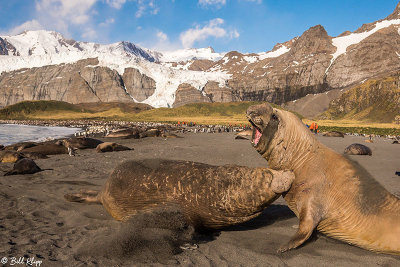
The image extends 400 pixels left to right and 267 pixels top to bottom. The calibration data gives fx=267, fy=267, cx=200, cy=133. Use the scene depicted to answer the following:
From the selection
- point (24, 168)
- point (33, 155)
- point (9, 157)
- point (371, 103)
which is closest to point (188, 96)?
point (371, 103)

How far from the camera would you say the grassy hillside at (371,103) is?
72.1m

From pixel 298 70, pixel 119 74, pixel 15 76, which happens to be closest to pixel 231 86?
pixel 298 70

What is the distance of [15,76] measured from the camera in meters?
156

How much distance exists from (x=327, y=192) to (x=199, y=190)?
2.00 meters

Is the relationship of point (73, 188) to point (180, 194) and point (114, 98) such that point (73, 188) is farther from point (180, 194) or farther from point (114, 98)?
point (114, 98)

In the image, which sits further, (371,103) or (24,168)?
(371,103)

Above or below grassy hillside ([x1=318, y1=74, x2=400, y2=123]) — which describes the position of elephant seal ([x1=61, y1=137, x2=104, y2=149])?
below

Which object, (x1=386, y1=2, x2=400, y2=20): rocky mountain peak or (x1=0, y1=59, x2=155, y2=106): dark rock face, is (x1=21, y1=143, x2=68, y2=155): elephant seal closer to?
(x1=0, y1=59, x2=155, y2=106): dark rock face

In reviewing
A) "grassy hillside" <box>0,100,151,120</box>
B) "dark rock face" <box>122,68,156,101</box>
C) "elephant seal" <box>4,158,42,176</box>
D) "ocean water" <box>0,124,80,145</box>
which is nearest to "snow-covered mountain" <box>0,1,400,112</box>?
"dark rock face" <box>122,68,156,101</box>

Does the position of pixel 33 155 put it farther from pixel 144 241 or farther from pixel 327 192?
pixel 327 192

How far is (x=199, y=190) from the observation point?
4.51 m

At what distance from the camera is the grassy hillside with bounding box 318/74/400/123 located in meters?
72.1

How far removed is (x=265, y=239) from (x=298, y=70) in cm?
14954

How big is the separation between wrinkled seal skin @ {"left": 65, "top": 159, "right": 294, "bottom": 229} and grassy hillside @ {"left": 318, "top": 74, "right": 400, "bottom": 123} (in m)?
78.3
